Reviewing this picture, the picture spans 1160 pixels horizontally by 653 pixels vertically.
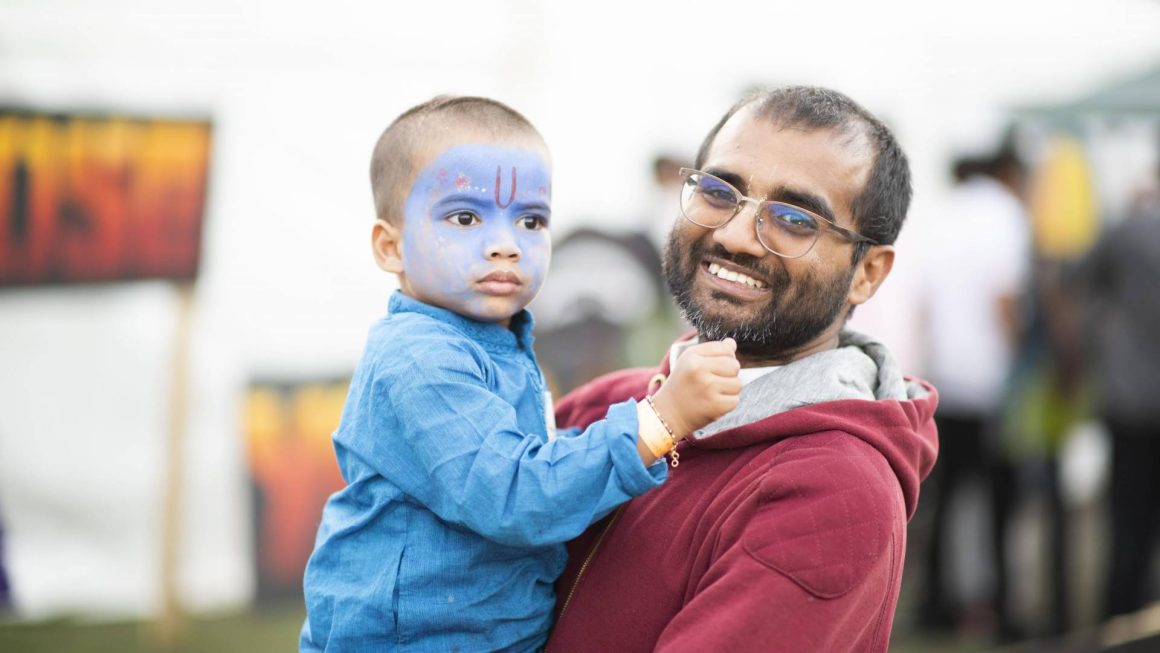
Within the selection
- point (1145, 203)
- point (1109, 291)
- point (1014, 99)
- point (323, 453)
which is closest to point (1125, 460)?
point (1109, 291)

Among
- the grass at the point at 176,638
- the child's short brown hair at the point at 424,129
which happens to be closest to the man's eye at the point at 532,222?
the child's short brown hair at the point at 424,129

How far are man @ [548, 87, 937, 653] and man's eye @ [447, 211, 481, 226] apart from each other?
45 cm

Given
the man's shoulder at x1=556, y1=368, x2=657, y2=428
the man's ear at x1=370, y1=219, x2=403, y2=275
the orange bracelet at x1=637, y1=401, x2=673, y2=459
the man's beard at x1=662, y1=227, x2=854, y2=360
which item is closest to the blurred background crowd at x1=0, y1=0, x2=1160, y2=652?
the man's shoulder at x1=556, y1=368, x2=657, y2=428

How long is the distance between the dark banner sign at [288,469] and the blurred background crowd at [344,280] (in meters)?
0.01

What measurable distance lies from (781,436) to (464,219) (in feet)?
2.23

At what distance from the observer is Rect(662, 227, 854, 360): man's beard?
207cm

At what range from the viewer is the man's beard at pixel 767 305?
6.78ft

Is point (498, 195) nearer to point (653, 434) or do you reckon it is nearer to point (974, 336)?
point (653, 434)

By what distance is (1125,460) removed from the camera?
566cm

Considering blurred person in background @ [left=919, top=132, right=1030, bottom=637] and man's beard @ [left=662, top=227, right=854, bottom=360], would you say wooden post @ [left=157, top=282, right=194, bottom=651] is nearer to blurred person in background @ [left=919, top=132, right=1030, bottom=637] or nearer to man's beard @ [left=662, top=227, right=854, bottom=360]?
man's beard @ [left=662, top=227, right=854, bottom=360]

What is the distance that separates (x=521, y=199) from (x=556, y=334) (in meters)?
3.62

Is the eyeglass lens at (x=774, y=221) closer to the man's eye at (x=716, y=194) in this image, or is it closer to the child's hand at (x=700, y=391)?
the man's eye at (x=716, y=194)

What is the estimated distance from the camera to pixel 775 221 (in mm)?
2041

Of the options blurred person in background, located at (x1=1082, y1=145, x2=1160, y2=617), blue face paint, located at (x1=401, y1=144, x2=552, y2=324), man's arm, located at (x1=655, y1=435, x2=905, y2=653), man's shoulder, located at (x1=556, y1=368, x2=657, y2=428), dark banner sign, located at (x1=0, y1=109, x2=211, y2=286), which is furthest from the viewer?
blurred person in background, located at (x1=1082, y1=145, x2=1160, y2=617)
